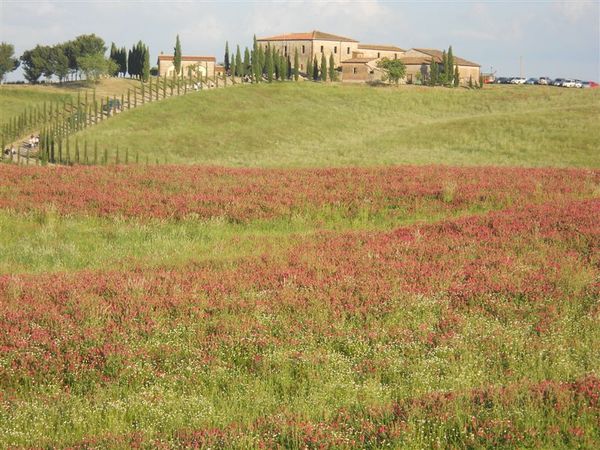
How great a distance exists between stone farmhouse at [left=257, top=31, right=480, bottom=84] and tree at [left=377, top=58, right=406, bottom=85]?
14.6 feet

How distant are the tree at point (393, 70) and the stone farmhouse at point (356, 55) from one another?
175 inches

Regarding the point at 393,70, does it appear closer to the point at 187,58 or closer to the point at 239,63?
the point at 239,63

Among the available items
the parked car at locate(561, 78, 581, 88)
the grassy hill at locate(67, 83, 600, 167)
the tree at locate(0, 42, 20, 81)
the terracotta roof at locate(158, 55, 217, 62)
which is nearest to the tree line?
the tree at locate(0, 42, 20, 81)

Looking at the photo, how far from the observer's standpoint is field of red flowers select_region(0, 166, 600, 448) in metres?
6.41

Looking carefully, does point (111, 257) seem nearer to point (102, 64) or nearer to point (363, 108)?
point (363, 108)

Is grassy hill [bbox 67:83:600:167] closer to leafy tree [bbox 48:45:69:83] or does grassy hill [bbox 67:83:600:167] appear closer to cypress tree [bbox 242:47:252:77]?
cypress tree [bbox 242:47:252:77]

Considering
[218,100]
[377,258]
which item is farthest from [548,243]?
[218,100]

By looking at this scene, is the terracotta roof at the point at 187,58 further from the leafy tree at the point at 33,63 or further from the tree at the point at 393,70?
the tree at the point at 393,70

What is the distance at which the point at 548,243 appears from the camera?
45.7 feet

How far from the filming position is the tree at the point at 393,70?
105375mm

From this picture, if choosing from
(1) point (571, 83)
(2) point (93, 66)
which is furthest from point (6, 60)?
(1) point (571, 83)

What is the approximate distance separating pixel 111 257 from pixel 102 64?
99836mm

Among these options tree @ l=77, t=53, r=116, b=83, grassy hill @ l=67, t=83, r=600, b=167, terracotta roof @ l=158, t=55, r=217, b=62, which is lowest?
grassy hill @ l=67, t=83, r=600, b=167

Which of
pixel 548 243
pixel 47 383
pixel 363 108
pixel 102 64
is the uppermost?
pixel 102 64
